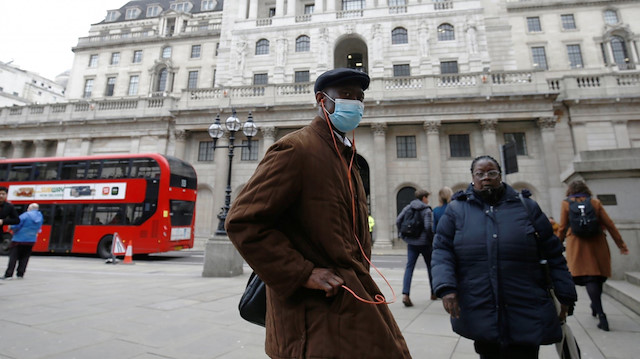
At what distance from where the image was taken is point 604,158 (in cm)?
699

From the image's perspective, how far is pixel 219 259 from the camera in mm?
9000

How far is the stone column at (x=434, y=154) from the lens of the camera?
66.9 feet

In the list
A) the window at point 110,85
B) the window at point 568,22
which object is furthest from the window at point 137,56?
the window at point 568,22

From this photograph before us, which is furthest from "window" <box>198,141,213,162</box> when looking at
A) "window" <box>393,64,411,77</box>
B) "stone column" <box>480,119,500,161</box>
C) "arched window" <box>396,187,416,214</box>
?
"stone column" <box>480,119,500,161</box>

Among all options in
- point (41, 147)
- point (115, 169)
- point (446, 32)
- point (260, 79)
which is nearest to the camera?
point (115, 169)

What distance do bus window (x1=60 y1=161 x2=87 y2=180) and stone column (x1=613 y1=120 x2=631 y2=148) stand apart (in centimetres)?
2963

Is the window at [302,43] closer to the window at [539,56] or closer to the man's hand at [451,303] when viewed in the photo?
the window at [539,56]

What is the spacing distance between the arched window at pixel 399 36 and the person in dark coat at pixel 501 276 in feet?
82.7

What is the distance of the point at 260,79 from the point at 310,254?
87.7ft

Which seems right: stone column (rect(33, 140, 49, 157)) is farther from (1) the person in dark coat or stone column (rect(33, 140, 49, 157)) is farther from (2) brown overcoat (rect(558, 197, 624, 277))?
(2) brown overcoat (rect(558, 197, 624, 277))

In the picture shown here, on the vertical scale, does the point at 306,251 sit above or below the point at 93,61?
below

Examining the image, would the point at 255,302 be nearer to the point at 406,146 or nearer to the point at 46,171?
the point at 46,171

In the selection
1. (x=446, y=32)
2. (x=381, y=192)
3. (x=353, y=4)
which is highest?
(x=353, y=4)

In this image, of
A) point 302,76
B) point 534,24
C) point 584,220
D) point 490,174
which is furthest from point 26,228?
point 534,24
